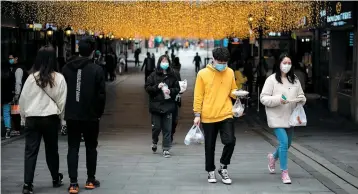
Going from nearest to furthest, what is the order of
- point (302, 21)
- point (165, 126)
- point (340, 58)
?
1. point (165, 126)
2. point (340, 58)
3. point (302, 21)

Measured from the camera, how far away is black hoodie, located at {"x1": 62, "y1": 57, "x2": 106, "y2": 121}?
23.9 feet

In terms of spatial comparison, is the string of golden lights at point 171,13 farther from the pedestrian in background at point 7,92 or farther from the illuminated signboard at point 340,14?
the pedestrian in background at point 7,92

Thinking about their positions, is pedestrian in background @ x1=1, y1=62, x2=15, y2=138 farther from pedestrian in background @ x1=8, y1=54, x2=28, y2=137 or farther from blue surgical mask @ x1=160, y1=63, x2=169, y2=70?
blue surgical mask @ x1=160, y1=63, x2=169, y2=70

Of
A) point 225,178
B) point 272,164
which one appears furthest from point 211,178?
point 272,164

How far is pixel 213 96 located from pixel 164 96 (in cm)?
246

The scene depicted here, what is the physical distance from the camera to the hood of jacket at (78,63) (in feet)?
24.0

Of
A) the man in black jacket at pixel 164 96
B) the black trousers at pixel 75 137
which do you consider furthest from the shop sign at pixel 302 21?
the black trousers at pixel 75 137

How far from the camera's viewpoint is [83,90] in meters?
7.32

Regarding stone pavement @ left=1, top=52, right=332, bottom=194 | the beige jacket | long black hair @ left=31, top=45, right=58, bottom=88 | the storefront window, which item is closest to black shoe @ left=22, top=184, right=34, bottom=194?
stone pavement @ left=1, top=52, right=332, bottom=194

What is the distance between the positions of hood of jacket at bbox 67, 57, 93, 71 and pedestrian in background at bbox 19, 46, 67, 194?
21 cm

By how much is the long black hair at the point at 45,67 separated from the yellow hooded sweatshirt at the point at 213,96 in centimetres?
191

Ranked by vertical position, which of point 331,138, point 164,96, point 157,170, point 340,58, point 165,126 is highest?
point 340,58

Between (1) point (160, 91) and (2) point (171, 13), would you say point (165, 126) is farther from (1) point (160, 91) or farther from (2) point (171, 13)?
(2) point (171, 13)

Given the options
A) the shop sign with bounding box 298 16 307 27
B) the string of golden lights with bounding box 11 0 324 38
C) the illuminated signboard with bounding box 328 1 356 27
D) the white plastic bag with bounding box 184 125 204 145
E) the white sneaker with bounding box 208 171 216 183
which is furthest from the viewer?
the shop sign with bounding box 298 16 307 27
